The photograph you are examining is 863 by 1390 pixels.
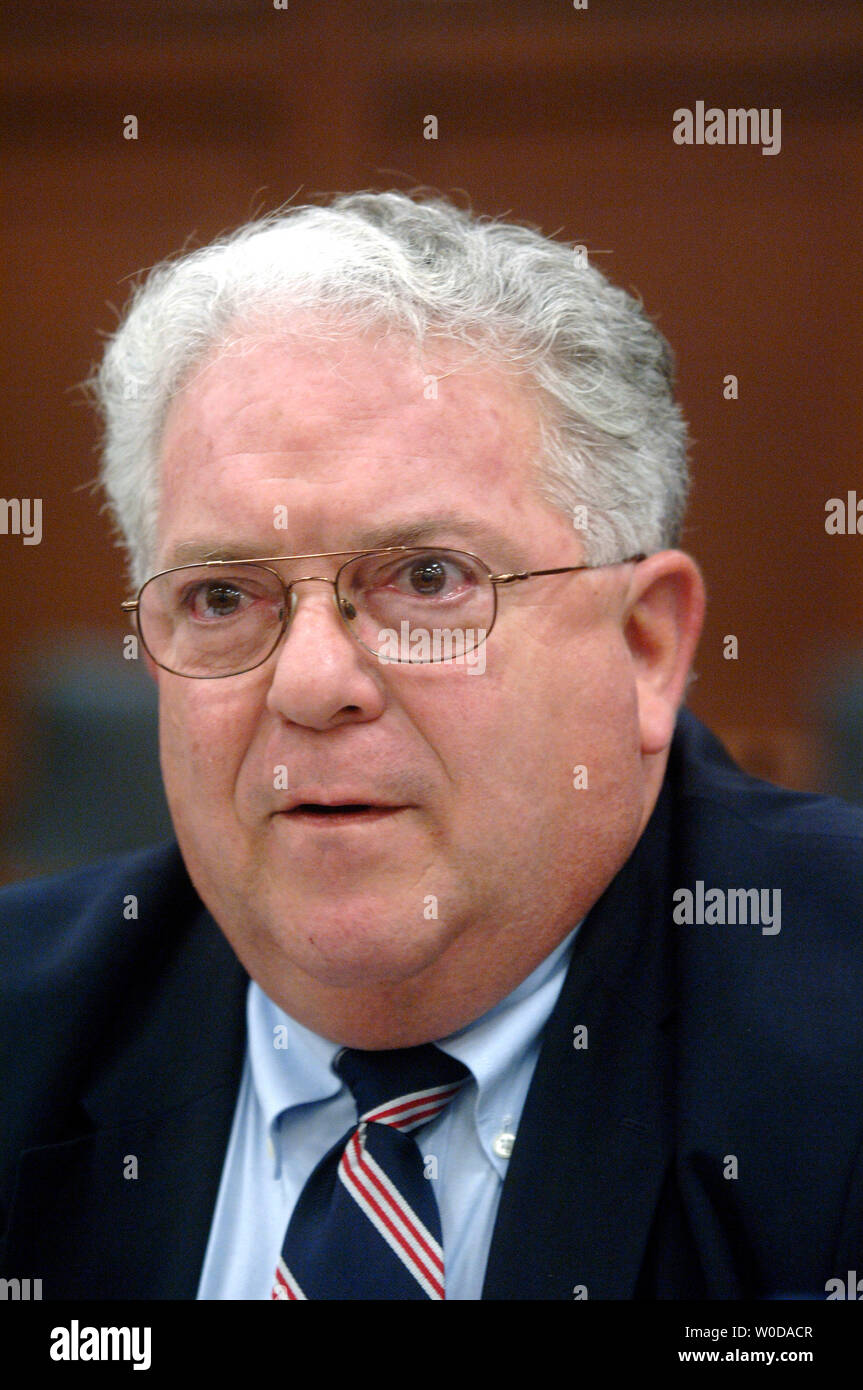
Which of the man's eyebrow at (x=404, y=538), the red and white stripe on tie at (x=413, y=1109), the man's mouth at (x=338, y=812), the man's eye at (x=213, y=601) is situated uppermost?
the man's eyebrow at (x=404, y=538)

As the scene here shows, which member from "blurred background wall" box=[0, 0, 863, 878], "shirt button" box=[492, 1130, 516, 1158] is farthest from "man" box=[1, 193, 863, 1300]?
"blurred background wall" box=[0, 0, 863, 878]

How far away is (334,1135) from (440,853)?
406 mm

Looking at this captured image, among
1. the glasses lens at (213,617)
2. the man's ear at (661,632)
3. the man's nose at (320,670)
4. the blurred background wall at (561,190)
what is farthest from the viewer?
the blurred background wall at (561,190)

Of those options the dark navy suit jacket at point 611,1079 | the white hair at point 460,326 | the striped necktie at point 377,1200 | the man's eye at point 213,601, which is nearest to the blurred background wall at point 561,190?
the dark navy suit jacket at point 611,1079

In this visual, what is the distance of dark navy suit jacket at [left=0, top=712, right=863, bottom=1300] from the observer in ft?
4.51

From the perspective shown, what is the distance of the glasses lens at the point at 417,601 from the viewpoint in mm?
1419

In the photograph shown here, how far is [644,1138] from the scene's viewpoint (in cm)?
144

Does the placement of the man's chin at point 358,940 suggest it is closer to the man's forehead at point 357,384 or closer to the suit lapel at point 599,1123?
the suit lapel at point 599,1123

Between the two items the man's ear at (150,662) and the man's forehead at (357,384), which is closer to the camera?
the man's forehead at (357,384)

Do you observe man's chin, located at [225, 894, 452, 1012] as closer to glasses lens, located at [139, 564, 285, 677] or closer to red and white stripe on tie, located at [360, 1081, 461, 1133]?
red and white stripe on tie, located at [360, 1081, 461, 1133]

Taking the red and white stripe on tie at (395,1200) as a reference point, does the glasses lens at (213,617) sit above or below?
above

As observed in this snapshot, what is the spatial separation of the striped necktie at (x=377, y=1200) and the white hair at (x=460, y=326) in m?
0.63

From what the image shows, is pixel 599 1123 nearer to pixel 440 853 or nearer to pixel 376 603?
pixel 440 853
